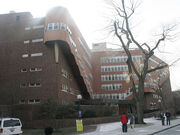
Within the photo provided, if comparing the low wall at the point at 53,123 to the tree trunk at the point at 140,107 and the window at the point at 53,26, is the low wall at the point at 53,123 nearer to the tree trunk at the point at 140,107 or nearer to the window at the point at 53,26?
the tree trunk at the point at 140,107

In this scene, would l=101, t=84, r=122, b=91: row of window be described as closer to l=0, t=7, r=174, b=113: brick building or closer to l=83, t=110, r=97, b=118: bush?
l=0, t=7, r=174, b=113: brick building

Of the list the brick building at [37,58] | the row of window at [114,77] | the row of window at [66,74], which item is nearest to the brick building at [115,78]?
the row of window at [114,77]

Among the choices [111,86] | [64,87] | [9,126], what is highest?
[111,86]

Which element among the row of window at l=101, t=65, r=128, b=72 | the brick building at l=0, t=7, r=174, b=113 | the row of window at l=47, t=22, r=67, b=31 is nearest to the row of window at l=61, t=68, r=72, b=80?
the brick building at l=0, t=7, r=174, b=113

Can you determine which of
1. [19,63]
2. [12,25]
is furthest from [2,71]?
[12,25]

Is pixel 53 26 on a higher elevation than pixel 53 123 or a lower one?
higher

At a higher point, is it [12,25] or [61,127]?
[12,25]

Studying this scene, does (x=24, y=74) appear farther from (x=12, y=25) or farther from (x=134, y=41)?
(x=134, y=41)

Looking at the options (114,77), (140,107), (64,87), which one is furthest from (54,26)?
(114,77)

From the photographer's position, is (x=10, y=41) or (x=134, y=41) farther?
(x=10, y=41)

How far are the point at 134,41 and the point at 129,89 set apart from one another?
36.2m

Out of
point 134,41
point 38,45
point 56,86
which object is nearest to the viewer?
point 134,41

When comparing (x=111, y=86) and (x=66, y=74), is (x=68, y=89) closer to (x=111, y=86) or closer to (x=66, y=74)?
(x=66, y=74)

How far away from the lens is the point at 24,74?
111ft
